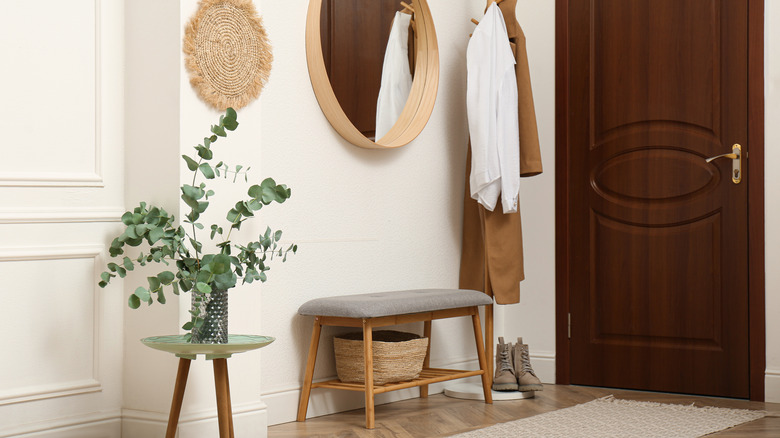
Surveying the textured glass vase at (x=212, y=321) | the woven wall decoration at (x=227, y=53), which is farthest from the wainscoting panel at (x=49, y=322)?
the woven wall decoration at (x=227, y=53)

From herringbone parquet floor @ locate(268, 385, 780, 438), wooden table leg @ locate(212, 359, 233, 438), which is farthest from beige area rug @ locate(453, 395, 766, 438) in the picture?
wooden table leg @ locate(212, 359, 233, 438)

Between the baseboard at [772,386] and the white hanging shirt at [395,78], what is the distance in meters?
1.77

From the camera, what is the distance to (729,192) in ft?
11.1

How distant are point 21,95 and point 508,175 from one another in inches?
73.7

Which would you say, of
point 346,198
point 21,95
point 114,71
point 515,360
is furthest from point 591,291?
point 21,95

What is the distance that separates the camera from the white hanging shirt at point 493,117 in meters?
3.41

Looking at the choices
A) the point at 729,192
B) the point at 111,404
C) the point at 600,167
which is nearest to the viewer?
the point at 111,404

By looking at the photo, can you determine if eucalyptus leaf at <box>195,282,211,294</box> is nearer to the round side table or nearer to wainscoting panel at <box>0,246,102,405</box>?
the round side table

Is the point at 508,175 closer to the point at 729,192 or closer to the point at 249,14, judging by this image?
the point at 729,192

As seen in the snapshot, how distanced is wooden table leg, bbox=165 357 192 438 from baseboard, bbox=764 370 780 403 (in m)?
2.29

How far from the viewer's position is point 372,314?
2717 mm

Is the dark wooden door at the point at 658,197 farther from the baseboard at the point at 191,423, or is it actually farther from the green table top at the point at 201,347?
the green table top at the point at 201,347

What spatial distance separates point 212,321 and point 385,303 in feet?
2.43

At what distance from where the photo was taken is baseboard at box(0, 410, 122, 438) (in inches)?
87.9
